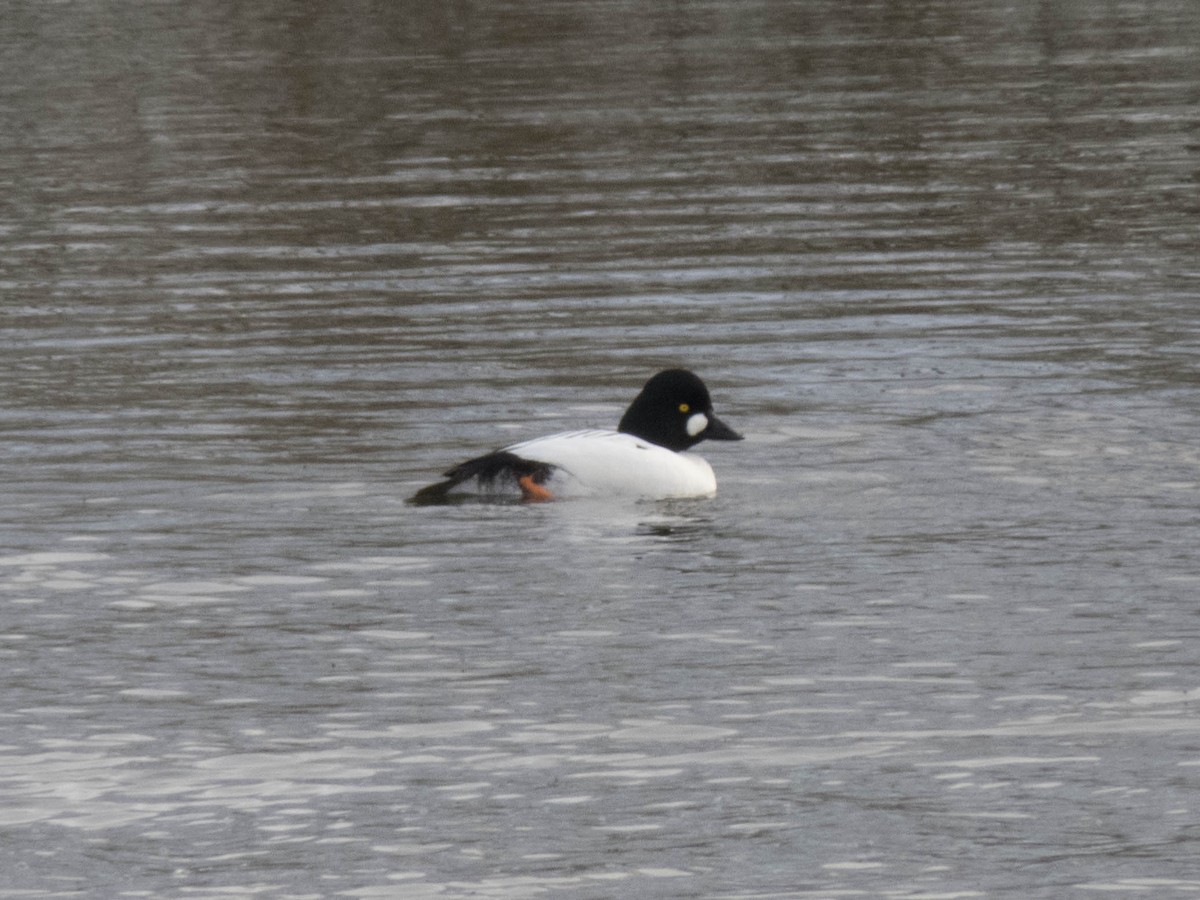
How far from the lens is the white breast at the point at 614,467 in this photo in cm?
1273

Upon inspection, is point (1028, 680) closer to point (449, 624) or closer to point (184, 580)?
point (449, 624)

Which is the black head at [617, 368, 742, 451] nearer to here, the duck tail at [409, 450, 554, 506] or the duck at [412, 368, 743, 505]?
the duck at [412, 368, 743, 505]

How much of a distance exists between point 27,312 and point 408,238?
4034 mm

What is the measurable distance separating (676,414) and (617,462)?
70 centimetres

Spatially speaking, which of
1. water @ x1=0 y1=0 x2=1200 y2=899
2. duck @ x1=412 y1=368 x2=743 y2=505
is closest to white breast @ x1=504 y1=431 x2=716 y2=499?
duck @ x1=412 y1=368 x2=743 y2=505

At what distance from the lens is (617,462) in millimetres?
12891

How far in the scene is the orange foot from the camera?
12.7 m

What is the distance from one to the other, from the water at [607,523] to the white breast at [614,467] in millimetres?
235

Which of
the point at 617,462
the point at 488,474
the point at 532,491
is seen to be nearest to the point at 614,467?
the point at 617,462

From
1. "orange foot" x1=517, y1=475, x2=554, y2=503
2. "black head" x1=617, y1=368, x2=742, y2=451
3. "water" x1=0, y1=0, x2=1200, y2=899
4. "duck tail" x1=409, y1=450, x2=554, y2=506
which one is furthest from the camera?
"black head" x1=617, y1=368, x2=742, y2=451

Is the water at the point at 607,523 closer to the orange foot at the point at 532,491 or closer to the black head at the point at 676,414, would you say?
the orange foot at the point at 532,491

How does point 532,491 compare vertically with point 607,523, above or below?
above

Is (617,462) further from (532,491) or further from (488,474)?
(488,474)

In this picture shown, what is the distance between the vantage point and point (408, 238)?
21812 mm
